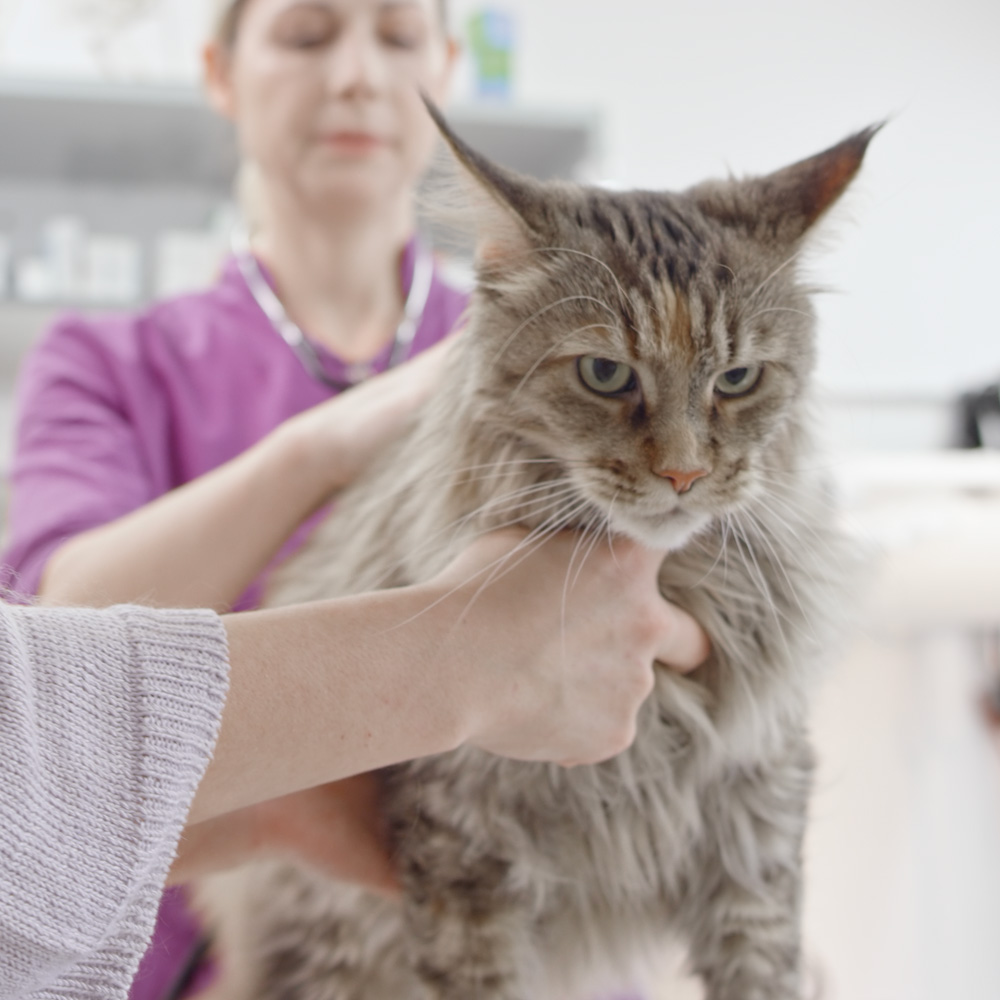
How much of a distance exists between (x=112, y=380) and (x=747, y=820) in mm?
1175

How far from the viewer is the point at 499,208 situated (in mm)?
879

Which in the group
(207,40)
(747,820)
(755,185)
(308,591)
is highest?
(207,40)

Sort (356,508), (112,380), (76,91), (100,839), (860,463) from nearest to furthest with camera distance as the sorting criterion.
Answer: (100,839), (356,508), (112,380), (860,463), (76,91)

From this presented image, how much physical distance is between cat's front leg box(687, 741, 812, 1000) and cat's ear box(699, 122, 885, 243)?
1.84 feet

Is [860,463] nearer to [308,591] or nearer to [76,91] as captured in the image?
[308,591]

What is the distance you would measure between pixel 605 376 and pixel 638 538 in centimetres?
15

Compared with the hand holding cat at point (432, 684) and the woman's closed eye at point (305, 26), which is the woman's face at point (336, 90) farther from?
the hand holding cat at point (432, 684)

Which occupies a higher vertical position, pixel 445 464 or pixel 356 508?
pixel 445 464

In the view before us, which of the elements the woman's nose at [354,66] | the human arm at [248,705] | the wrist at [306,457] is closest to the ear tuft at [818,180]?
the human arm at [248,705]

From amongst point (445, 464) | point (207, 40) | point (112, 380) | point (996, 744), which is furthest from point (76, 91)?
point (996, 744)

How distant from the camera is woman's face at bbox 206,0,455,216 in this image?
1470 millimetres

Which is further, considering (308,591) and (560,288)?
(308,591)

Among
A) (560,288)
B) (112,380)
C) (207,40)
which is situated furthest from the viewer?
(207,40)

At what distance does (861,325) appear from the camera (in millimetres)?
3189
